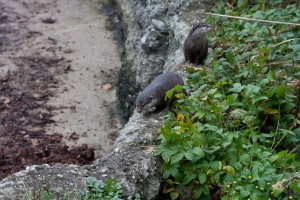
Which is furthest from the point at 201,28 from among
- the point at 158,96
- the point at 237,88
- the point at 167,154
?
the point at 167,154

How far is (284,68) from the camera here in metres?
5.23

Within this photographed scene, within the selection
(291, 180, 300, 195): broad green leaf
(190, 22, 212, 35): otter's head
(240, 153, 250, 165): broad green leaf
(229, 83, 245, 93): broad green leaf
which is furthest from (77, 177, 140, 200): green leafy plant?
(190, 22, 212, 35): otter's head

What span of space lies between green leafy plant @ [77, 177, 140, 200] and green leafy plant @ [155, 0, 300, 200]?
15.5 inches

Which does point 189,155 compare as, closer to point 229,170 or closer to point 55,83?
point 229,170

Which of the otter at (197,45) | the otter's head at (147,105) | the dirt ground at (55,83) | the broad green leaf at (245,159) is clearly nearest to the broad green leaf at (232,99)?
the broad green leaf at (245,159)

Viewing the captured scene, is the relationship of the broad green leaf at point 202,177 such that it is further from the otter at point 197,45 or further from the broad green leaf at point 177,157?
the otter at point 197,45

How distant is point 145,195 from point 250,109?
3.70 ft

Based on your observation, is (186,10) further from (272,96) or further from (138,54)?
(272,96)

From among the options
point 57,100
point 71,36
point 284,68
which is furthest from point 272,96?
point 71,36

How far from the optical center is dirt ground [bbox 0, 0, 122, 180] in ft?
23.8

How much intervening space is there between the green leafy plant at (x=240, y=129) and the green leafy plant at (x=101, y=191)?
0.39m

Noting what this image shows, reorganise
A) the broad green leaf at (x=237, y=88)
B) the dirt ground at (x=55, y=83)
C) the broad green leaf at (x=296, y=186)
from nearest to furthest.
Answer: the broad green leaf at (x=296, y=186), the broad green leaf at (x=237, y=88), the dirt ground at (x=55, y=83)

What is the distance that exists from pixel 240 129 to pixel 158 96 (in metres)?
1.01

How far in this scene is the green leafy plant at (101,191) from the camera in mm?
3875
